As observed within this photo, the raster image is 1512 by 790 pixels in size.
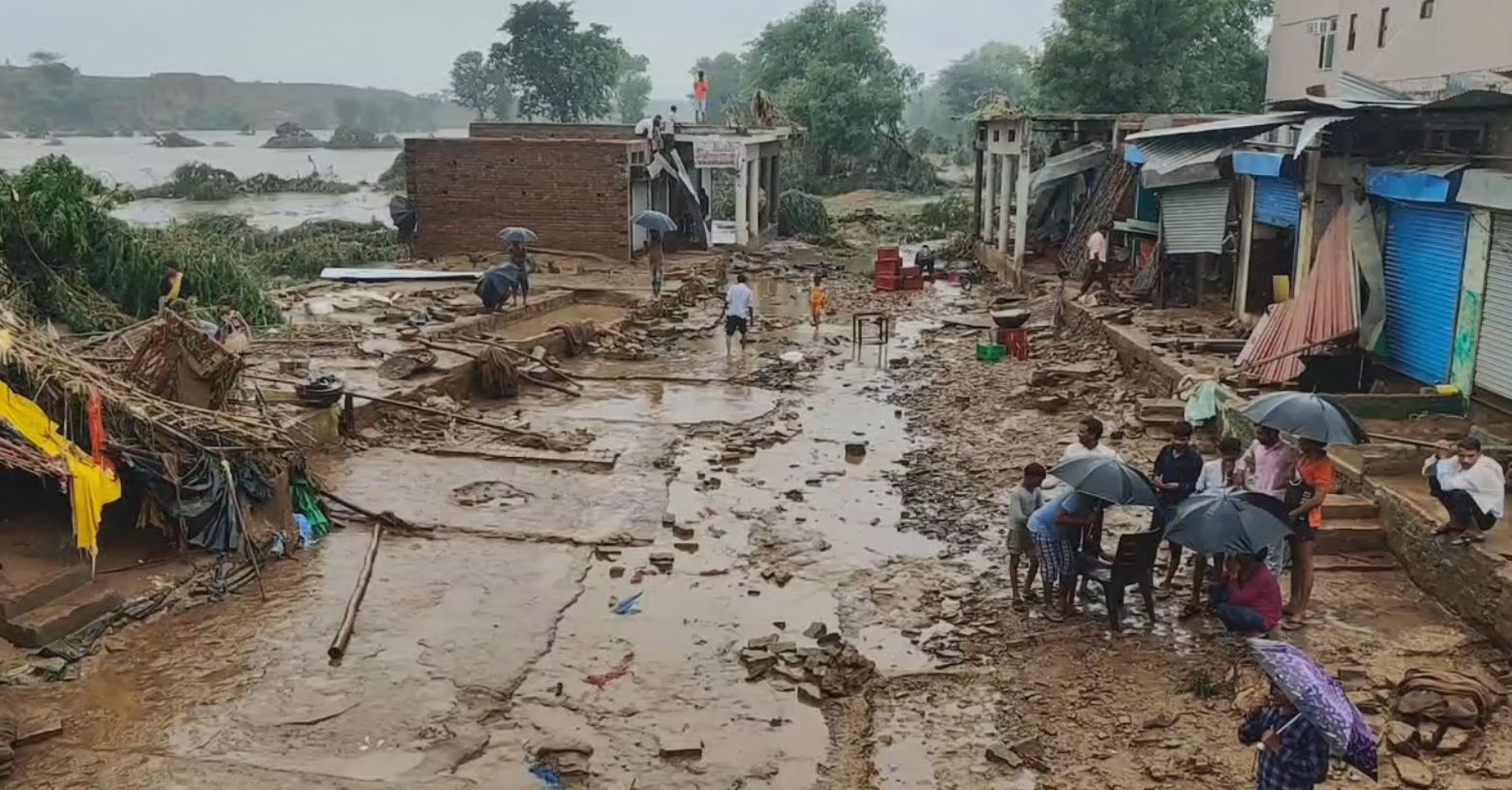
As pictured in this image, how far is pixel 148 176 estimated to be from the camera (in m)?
74.2

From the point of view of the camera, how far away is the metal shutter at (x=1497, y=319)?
1194 cm

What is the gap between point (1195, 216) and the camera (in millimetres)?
19844

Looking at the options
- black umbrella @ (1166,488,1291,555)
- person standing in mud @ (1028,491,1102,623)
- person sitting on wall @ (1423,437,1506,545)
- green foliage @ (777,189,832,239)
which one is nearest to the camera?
black umbrella @ (1166,488,1291,555)

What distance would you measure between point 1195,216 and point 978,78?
96244 mm

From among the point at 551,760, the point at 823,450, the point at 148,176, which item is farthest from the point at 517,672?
the point at 148,176

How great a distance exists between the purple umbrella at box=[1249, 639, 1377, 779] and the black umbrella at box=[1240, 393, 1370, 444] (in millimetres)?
3863

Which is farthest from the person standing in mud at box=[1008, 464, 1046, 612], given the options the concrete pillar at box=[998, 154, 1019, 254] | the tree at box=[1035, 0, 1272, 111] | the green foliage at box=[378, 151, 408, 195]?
the green foliage at box=[378, 151, 408, 195]

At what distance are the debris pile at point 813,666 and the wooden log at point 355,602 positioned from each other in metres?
2.87

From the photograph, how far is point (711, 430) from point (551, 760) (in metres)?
8.22

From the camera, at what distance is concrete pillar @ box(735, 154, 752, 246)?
31.7 meters

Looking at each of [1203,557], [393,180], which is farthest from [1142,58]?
[393,180]

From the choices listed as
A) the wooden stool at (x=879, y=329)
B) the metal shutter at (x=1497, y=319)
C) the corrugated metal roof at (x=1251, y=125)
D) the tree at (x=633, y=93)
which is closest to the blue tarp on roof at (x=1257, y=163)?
the corrugated metal roof at (x=1251, y=125)

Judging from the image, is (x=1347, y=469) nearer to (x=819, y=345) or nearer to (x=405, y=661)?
(x=405, y=661)

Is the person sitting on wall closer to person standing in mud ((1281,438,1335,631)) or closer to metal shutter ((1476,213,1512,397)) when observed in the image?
person standing in mud ((1281,438,1335,631))
